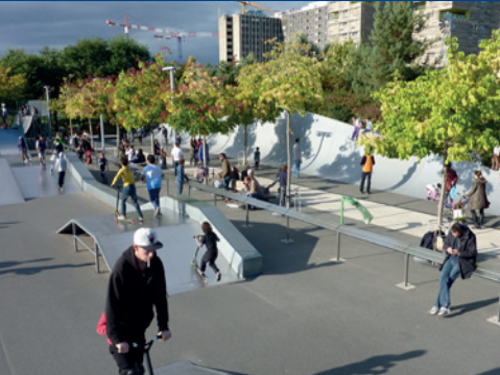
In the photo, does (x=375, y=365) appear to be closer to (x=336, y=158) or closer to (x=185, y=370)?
(x=185, y=370)

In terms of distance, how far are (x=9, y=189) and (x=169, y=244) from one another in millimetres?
11761

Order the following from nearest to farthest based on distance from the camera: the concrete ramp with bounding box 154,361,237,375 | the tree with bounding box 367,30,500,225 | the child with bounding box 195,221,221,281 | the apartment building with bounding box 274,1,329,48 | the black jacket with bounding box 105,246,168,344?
the black jacket with bounding box 105,246,168,344 < the concrete ramp with bounding box 154,361,237,375 < the child with bounding box 195,221,221,281 < the tree with bounding box 367,30,500,225 < the apartment building with bounding box 274,1,329,48

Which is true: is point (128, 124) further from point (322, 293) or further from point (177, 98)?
point (322, 293)

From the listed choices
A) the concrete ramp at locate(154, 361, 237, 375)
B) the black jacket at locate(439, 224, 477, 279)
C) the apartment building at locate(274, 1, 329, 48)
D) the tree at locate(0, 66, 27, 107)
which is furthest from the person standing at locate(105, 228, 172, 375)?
the apartment building at locate(274, 1, 329, 48)

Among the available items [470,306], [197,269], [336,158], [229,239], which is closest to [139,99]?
[336,158]

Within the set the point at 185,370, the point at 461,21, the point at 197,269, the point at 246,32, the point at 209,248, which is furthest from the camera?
the point at 246,32

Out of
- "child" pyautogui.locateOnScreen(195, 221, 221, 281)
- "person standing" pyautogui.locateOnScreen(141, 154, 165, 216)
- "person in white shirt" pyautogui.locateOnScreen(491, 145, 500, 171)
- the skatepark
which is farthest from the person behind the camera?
"person in white shirt" pyautogui.locateOnScreen(491, 145, 500, 171)

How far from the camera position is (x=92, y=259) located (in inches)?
408

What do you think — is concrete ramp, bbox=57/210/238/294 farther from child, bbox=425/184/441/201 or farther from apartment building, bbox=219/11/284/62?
apartment building, bbox=219/11/284/62

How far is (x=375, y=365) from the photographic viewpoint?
598 cm

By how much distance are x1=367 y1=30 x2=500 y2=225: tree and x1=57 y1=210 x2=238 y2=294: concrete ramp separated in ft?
16.9

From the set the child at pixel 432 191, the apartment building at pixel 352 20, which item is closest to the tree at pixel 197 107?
the child at pixel 432 191

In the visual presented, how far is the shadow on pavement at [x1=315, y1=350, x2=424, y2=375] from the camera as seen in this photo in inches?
229

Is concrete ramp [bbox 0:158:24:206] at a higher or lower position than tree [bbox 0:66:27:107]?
lower
